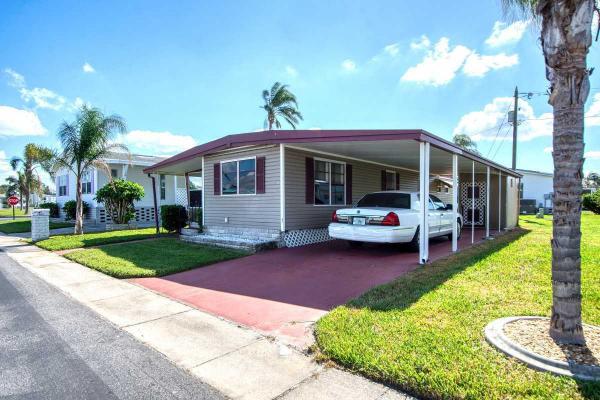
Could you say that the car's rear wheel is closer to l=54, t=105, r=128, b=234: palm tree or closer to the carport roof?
the carport roof

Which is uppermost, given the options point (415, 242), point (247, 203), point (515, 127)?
point (515, 127)

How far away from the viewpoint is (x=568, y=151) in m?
3.24

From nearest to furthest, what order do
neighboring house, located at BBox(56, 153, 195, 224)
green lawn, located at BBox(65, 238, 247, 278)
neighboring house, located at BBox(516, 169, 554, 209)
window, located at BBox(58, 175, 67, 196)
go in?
green lawn, located at BBox(65, 238, 247, 278) → neighboring house, located at BBox(56, 153, 195, 224) → window, located at BBox(58, 175, 67, 196) → neighboring house, located at BBox(516, 169, 554, 209)

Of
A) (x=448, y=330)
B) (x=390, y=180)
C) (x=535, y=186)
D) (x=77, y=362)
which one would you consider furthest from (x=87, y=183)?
(x=535, y=186)

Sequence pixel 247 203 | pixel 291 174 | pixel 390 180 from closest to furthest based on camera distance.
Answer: pixel 291 174
pixel 247 203
pixel 390 180

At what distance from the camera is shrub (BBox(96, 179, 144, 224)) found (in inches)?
627

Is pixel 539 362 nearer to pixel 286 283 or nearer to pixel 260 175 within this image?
pixel 286 283

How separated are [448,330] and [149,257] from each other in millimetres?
7566

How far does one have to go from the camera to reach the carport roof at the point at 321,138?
23.2 ft

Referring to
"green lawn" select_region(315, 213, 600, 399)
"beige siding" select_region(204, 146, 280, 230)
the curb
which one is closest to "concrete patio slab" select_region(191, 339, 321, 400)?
"green lawn" select_region(315, 213, 600, 399)

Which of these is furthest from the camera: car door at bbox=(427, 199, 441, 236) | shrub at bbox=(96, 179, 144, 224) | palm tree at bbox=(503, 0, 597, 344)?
shrub at bbox=(96, 179, 144, 224)

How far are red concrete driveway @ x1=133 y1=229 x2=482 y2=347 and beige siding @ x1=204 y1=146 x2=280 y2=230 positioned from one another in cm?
154

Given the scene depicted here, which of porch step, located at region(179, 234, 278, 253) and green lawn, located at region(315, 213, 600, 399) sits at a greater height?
porch step, located at region(179, 234, 278, 253)

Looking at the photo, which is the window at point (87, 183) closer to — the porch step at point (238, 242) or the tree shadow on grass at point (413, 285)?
the porch step at point (238, 242)
